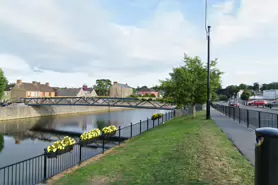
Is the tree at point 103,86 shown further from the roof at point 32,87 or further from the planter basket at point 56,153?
the planter basket at point 56,153

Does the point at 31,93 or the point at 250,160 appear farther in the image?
the point at 31,93

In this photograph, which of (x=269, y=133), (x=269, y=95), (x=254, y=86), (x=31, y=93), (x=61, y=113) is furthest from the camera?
(x=254, y=86)

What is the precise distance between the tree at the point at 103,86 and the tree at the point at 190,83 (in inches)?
3740

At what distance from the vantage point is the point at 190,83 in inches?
774

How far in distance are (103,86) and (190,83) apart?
97.4m

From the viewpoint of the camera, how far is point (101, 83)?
115 m

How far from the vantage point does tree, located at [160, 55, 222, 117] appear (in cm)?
1961

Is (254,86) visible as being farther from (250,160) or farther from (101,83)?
(250,160)

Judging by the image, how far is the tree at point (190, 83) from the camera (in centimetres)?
1961

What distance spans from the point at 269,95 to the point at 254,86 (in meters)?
79.4

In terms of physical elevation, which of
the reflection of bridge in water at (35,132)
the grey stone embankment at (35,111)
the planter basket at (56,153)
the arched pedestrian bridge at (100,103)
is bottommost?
the reflection of bridge in water at (35,132)

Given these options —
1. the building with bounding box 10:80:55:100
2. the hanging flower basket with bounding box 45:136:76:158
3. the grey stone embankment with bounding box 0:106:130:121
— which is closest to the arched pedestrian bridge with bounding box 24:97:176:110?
the grey stone embankment with bounding box 0:106:130:121

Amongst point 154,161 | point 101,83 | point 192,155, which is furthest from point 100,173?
point 101,83

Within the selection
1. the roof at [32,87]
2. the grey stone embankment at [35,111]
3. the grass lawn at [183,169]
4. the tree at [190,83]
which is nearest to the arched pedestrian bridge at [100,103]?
the grey stone embankment at [35,111]
